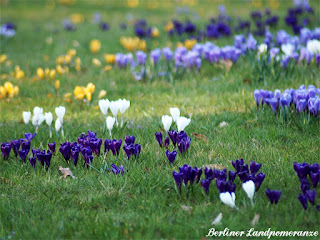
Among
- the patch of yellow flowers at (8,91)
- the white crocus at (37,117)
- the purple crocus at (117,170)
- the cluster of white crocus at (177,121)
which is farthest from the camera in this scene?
the patch of yellow flowers at (8,91)

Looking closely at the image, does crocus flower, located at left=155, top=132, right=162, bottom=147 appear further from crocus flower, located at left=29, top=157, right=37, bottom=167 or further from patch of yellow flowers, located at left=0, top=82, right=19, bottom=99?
patch of yellow flowers, located at left=0, top=82, right=19, bottom=99

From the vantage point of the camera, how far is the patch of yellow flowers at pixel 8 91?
597 cm

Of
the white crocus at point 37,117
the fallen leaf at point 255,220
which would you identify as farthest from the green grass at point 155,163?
the white crocus at point 37,117

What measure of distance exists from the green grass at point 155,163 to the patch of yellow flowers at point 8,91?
0.09m

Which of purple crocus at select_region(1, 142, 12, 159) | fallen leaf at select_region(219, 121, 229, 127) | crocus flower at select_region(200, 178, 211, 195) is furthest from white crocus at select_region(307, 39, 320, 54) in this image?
purple crocus at select_region(1, 142, 12, 159)

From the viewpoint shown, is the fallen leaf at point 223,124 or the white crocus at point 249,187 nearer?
the white crocus at point 249,187

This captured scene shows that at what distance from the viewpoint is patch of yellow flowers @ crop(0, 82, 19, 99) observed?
597 centimetres

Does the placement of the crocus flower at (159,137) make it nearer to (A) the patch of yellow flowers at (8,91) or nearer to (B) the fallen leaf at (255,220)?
(B) the fallen leaf at (255,220)

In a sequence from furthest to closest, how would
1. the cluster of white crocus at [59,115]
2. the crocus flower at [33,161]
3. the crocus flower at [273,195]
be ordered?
the cluster of white crocus at [59,115] < the crocus flower at [33,161] < the crocus flower at [273,195]

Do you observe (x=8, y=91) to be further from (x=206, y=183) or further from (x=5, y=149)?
(x=206, y=183)

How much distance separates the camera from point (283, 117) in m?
4.45

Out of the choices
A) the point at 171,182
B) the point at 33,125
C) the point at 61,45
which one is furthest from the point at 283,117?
the point at 61,45

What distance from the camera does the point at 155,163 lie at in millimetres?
3818

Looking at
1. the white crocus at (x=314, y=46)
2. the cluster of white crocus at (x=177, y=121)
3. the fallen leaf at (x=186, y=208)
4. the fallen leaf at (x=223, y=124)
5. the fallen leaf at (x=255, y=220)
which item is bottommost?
the fallen leaf at (x=186, y=208)
